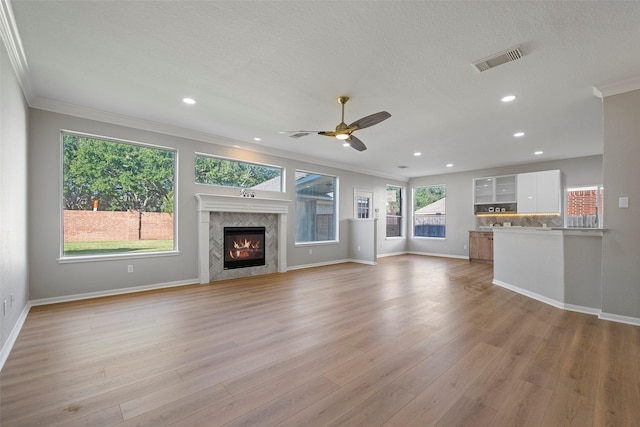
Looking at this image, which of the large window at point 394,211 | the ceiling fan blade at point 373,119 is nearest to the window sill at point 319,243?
the large window at point 394,211

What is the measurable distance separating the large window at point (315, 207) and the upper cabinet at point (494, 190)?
14.8 ft

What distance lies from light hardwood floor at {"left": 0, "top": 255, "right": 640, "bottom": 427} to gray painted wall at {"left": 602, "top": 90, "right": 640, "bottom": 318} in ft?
1.20

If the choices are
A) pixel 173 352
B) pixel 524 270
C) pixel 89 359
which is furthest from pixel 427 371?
pixel 524 270

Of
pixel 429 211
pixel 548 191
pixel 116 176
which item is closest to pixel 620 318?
pixel 548 191

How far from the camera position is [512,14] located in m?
2.17

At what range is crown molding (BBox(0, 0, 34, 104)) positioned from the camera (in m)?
2.14

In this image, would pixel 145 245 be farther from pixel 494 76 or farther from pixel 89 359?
pixel 494 76

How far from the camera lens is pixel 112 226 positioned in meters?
4.50

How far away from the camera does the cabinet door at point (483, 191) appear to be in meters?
8.35

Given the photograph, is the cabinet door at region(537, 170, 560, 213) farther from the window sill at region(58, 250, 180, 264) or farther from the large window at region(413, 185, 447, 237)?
the window sill at region(58, 250, 180, 264)

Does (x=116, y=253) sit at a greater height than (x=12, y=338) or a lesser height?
greater

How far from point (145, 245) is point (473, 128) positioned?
604cm

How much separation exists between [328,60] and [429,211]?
811 centimetres

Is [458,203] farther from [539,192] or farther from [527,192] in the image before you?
[539,192]
